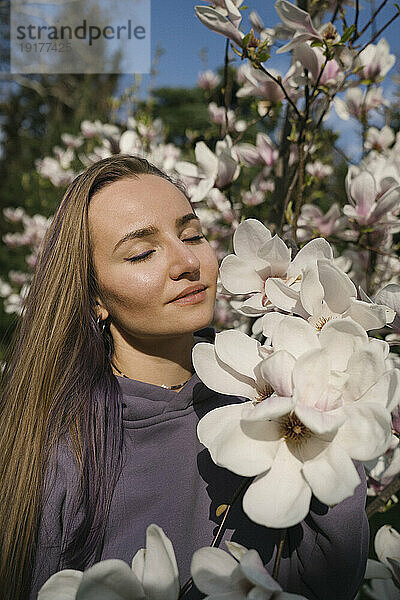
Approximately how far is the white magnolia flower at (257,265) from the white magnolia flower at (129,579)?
34cm

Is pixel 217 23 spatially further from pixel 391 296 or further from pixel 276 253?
pixel 391 296

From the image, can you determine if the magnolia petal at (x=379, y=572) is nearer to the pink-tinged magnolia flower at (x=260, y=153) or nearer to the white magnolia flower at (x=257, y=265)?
the white magnolia flower at (x=257, y=265)

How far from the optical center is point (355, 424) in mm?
529

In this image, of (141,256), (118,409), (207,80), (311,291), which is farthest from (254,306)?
(207,80)

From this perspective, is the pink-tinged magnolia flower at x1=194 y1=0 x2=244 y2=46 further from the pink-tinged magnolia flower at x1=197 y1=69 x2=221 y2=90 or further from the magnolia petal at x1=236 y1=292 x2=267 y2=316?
the pink-tinged magnolia flower at x1=197 y1=69 x2=221 y2=90

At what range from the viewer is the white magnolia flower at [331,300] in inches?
23.2

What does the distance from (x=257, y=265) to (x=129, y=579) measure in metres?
0.43

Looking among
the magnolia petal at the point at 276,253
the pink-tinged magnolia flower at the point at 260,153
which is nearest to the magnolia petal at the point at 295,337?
the magnolia petal at the point at 276,253

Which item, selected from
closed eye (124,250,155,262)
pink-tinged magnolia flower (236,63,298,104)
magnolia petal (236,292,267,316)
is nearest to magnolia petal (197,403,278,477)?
magnolia petal (236,292,267,316)

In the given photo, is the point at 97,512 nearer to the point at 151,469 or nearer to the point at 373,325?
the point at 151,469

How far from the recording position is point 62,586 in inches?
22.0

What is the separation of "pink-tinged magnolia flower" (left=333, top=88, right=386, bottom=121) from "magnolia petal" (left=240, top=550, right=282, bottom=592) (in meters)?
1.25

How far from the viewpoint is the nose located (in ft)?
3.14

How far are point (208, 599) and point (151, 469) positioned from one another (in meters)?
0.51
